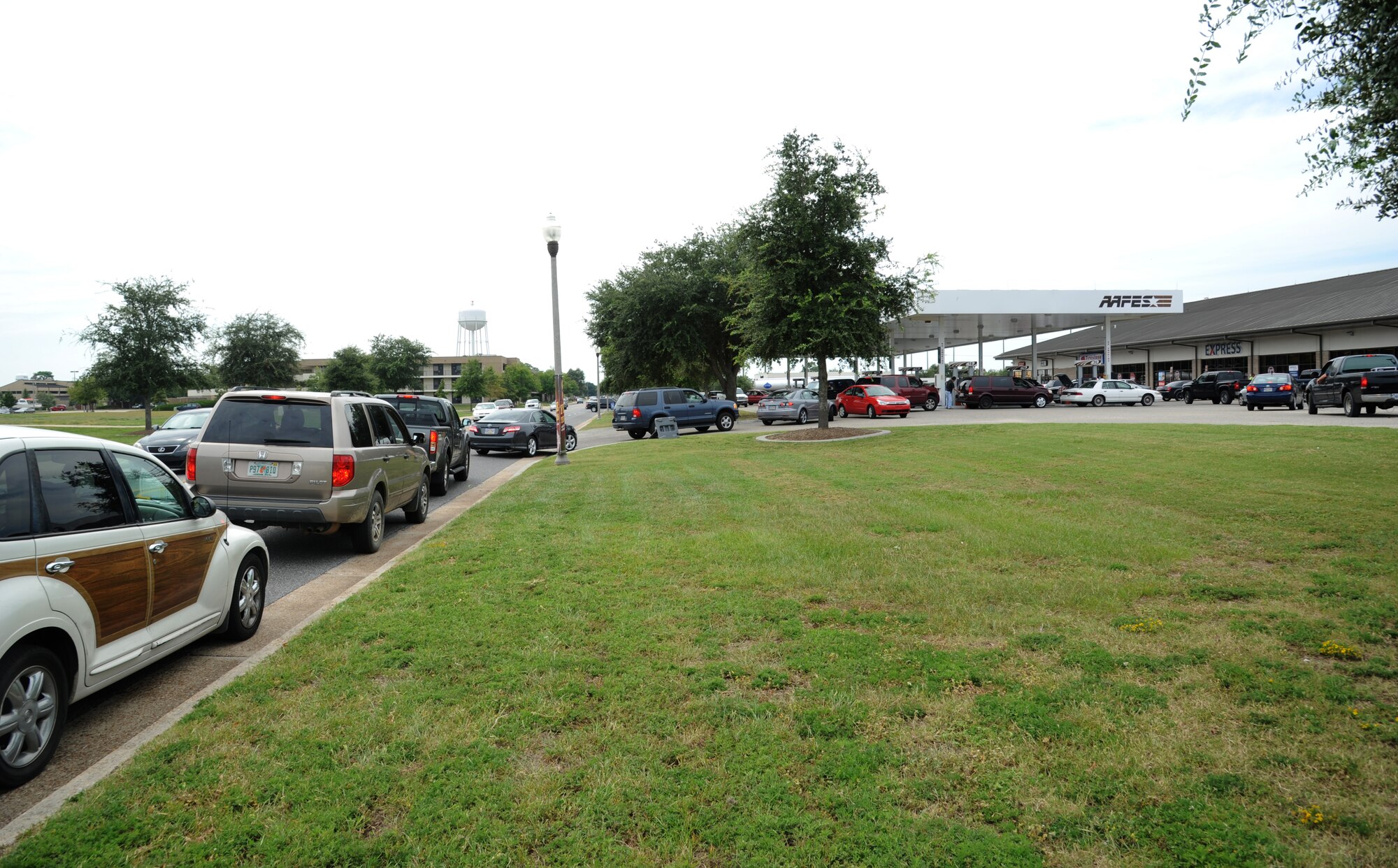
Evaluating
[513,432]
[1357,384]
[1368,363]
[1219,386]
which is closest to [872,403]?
[1357,384]

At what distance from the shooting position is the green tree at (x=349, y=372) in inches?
3105

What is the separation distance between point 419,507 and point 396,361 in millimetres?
82095

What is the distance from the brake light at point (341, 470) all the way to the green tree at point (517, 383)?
125 meters

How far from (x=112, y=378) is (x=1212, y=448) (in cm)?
Result: 4357

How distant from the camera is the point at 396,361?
8775 centimetres

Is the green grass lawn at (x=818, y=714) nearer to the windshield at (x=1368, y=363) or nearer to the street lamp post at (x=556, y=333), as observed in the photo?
the street lamp post at (x=556, y=333)

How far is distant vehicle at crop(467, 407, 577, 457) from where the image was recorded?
79.5 feet

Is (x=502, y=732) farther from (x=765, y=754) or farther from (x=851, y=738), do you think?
(x=851, y=738)

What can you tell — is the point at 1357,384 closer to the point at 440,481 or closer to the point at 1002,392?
the point at 1002,392

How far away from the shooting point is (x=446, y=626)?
546cm

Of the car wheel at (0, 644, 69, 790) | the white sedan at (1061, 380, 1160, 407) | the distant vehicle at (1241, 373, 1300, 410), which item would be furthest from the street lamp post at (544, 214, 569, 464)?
the white sedan at (1061, 380, 1160, 407)

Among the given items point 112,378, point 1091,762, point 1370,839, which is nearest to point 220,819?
point 1091,762

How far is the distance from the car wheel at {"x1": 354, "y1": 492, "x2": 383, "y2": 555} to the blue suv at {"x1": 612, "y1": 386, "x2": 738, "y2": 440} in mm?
19804

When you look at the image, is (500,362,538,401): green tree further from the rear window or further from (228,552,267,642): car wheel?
(228,552,267,642): car wheel
